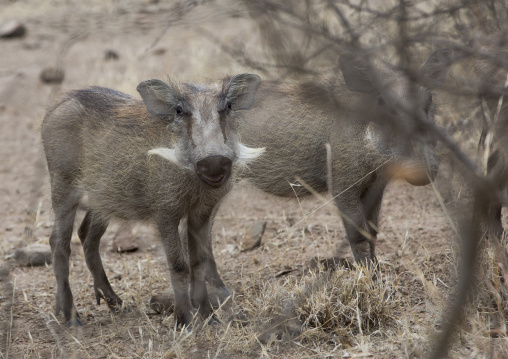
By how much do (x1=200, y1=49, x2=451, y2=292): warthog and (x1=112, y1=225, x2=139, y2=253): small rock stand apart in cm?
135

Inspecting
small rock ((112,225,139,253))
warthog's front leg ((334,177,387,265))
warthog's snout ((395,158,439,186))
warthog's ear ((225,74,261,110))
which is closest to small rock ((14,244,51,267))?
small rock ((112,225,139,253))

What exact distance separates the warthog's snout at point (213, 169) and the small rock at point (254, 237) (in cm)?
184

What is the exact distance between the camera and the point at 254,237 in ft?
17.7

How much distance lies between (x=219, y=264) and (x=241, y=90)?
168cm

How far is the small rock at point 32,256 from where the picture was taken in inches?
208

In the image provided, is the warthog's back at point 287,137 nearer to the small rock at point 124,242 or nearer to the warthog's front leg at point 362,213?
the warthog's front leg at point 362,213

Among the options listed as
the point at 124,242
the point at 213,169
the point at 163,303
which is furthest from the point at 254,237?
the point at 213,169

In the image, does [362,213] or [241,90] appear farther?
[362,213]

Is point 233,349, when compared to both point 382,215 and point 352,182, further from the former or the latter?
point 382,215

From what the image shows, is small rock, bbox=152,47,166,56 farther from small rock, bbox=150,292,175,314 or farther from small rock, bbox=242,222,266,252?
small rock, bbox=150,292,175,314

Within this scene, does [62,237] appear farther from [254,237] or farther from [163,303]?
[254,237]

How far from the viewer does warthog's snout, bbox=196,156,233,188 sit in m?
3.52

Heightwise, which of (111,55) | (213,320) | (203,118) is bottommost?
(213,320)

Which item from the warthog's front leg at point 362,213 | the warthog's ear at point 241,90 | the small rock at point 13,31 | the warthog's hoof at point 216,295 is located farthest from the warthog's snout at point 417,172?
the small rock at point 13,31
